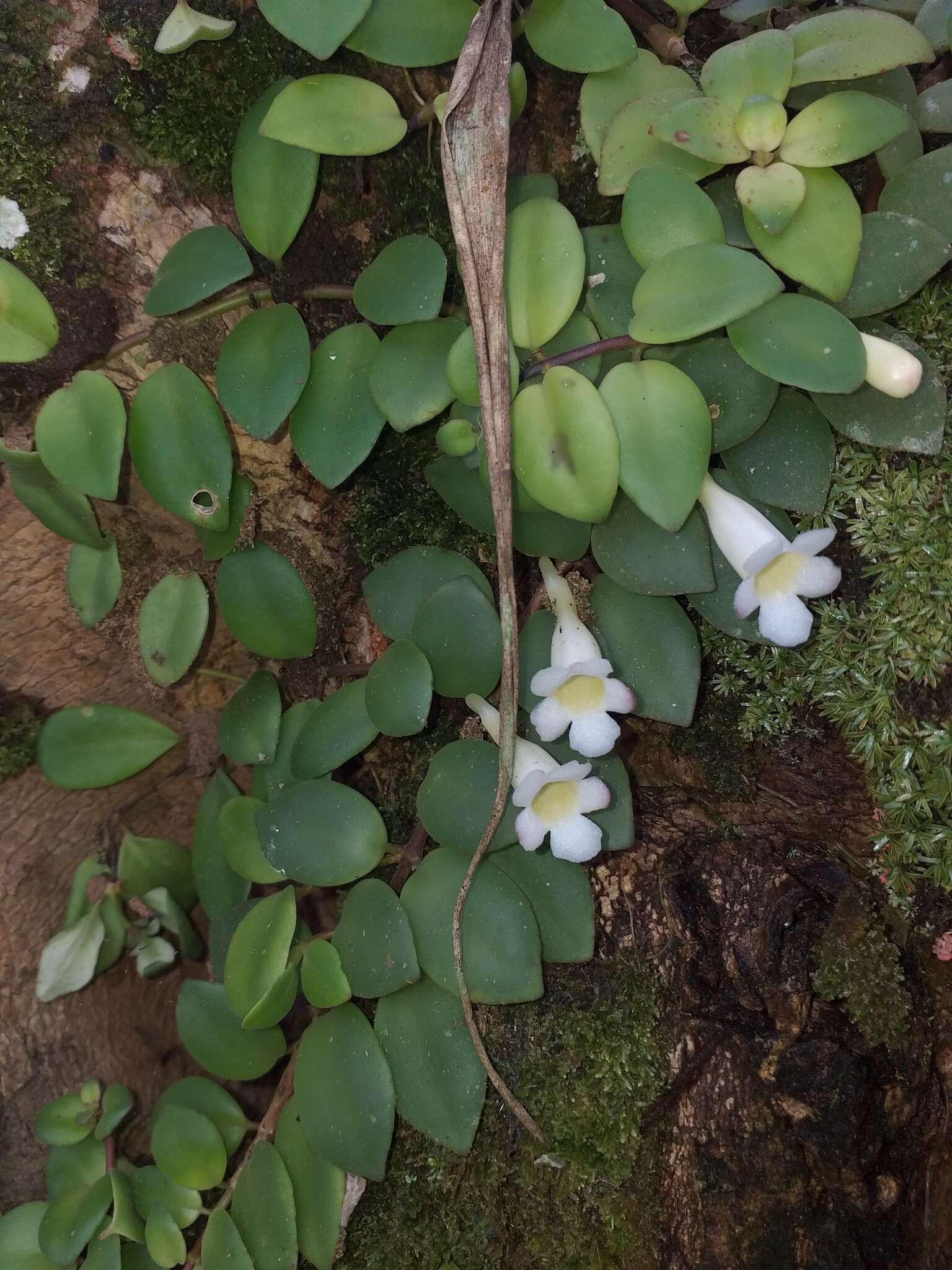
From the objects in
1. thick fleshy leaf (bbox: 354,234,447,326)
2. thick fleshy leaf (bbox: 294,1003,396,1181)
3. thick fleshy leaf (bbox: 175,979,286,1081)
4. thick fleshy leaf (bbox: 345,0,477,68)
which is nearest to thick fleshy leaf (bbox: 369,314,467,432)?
thick fleshy leaf (bbox: 354,234,447,326)

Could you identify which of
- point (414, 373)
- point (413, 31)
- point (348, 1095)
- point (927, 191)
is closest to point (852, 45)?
point (927, 191)

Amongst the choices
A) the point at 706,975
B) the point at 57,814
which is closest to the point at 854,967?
the point at 706,975

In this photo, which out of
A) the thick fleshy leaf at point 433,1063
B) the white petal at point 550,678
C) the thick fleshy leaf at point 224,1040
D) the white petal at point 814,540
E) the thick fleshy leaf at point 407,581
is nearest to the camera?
the white petal at point 814,540

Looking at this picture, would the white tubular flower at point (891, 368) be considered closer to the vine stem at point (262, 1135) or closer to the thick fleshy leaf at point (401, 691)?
the thick fleshy leaf at point (401, 691)

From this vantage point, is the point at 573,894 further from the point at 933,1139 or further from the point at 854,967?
the point at 933,1139

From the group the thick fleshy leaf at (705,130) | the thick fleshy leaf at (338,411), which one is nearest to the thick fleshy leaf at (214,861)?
the thick fleshy leaf at (338,411)
